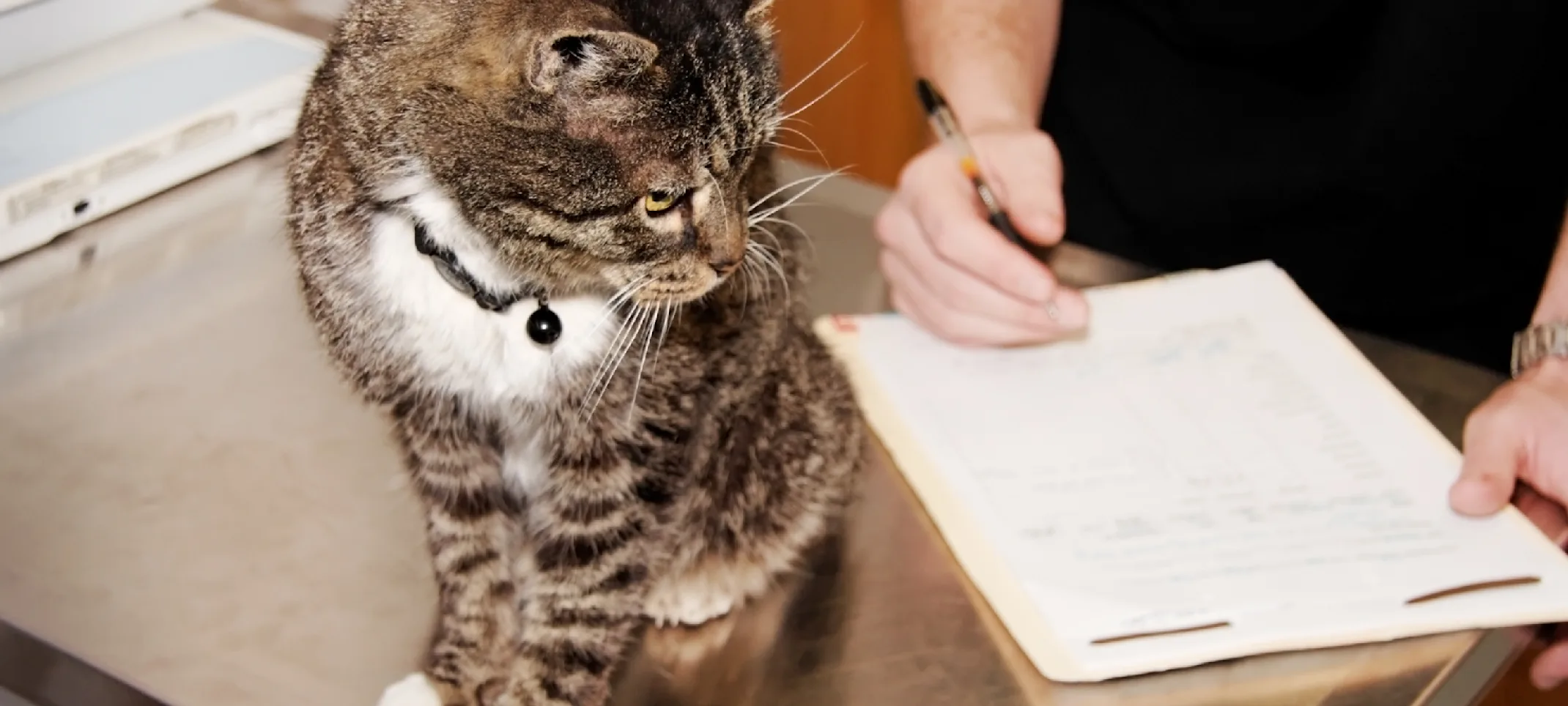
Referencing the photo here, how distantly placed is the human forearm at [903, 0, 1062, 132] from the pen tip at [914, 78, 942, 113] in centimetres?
4

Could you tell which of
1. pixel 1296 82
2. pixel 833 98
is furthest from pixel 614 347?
pixel 833 98

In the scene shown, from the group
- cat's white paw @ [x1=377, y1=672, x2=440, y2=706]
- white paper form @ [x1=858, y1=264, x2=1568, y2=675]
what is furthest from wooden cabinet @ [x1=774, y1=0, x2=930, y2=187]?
cat's white paw @ [x1=377, y1=672, x2=440, y2=706]

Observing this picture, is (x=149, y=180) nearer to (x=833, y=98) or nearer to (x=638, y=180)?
(x=638, y=180)

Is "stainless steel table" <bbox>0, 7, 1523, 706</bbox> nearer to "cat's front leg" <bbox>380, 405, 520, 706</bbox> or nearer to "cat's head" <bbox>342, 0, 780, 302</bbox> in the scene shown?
"cat's front leg" <bbox>380, 405, 520, 706</bbox>

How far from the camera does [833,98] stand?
2.08 meters

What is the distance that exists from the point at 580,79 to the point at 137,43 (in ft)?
3.15

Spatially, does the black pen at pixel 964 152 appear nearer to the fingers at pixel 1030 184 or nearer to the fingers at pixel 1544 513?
the fingers at pixel 1030 184

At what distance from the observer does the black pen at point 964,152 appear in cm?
115

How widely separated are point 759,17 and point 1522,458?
2.22 ft

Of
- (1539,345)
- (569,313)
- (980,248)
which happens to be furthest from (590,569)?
(1539,345)

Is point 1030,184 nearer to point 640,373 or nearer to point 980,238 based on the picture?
point 980,238

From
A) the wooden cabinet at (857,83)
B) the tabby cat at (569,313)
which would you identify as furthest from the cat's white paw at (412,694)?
the wooden cabinet at (857,83)

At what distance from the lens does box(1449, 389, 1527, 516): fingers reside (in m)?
0.91

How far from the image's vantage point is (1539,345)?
3.38 ft
